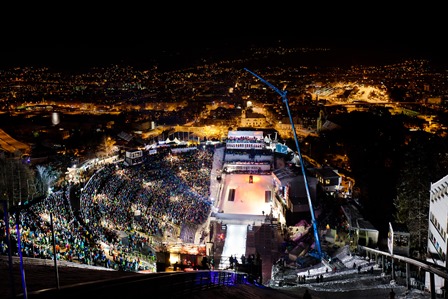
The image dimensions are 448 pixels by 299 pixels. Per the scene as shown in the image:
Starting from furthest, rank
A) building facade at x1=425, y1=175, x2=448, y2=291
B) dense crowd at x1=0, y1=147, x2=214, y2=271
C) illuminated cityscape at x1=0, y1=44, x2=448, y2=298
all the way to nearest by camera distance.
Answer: illuminated cityscape at x1=0, y1=44, x2=448, y2=298
building facade at x1=425, y1=175, x2=448, y2=291
dense crowd at x1=0, y1=147, x2=214, y2=271

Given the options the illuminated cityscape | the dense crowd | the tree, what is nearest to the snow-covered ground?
the illuminated cityscape

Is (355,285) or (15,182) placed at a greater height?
(15,182)

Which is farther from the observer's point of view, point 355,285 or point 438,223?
point 438,223

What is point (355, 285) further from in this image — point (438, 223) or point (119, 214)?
point (119, 214)

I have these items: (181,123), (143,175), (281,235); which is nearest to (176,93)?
(181,123)

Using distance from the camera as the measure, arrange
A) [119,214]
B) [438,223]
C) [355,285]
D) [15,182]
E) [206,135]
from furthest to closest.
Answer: [206,135] < [15,182] < [119,214] < [438,223] < [355,285]

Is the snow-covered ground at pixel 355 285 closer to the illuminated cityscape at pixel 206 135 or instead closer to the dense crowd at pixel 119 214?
the illuminated cityscape at pixel 206 135

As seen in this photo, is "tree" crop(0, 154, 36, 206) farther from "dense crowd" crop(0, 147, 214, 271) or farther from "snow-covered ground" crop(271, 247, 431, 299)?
"snow-covered ground" crop(271, 247, 431, 299)

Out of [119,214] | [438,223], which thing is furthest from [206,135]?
[438,223]

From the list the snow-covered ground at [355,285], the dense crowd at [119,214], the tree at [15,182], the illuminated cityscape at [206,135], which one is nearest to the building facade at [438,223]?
the snow-covered ground at [355,285]
